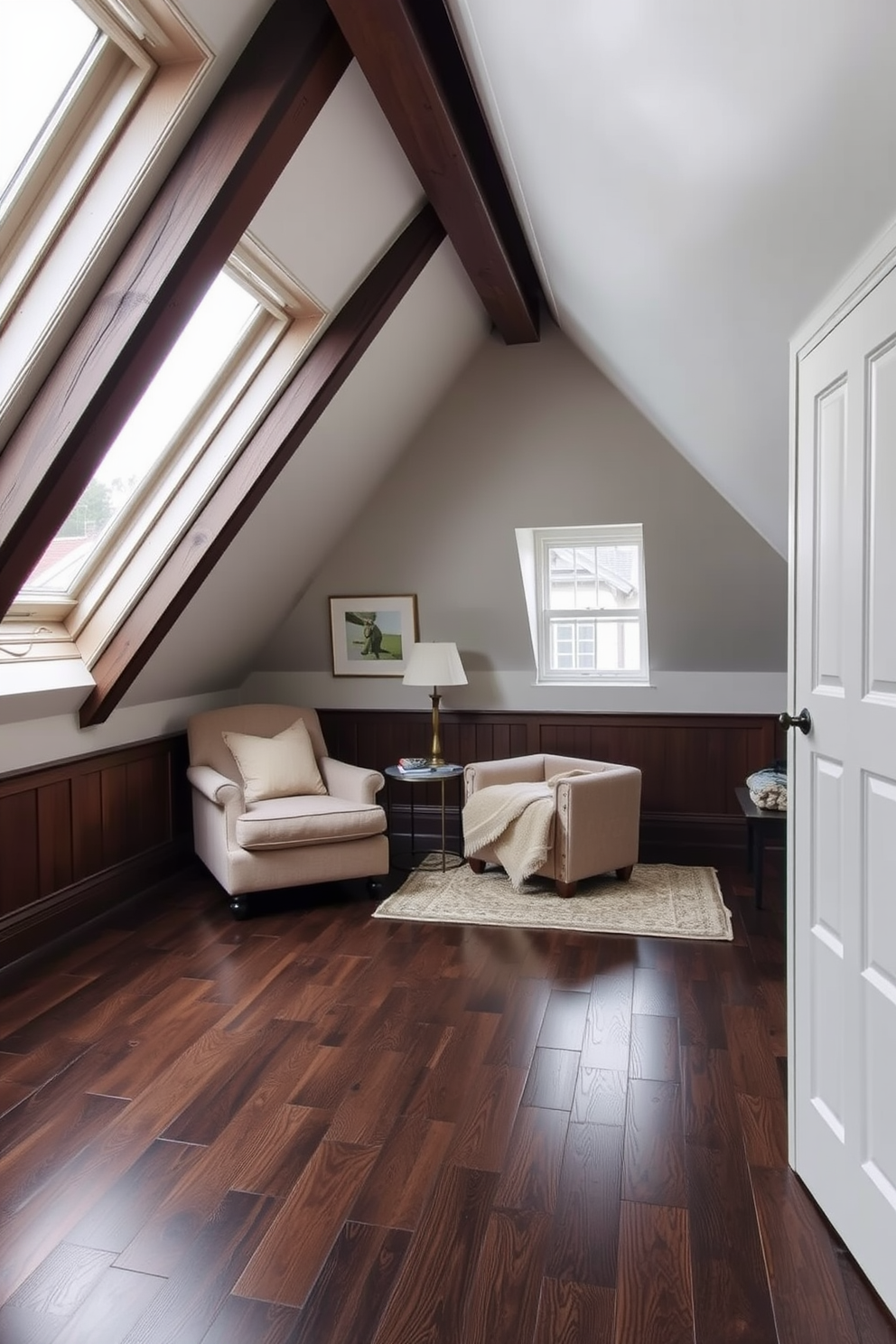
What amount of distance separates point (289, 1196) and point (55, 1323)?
0.53 metres

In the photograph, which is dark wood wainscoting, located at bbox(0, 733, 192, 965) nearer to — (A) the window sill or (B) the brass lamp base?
(B) the brass lamp base

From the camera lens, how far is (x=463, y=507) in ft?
15.8

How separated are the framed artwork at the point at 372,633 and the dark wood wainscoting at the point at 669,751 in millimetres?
503

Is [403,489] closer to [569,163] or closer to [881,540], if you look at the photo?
[569,163]

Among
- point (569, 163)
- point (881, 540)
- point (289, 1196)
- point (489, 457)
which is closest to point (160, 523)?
point (489, 457)

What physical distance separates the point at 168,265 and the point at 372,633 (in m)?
3.15

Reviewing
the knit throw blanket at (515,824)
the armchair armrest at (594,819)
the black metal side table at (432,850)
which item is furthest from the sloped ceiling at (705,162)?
the black metal side table at (432,850)

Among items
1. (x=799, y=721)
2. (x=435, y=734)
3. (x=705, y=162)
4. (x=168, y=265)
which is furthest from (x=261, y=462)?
(x=799, y=721)

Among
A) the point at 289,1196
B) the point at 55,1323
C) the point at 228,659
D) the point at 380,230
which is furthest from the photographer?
the point at 228,659

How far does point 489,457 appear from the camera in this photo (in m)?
4.63

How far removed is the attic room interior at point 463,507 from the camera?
5.58ft

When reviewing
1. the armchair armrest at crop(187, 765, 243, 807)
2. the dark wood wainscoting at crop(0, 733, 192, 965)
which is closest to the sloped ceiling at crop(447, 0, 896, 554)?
the armchair armrest at crop(187, 765, 243, 807)

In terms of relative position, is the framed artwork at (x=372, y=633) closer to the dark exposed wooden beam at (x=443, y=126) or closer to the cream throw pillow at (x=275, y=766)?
the cream throw pillow at (x=275, y=766)

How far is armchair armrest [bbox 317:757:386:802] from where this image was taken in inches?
173
